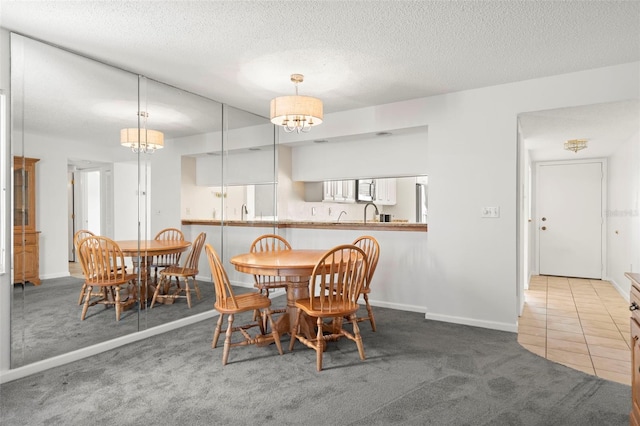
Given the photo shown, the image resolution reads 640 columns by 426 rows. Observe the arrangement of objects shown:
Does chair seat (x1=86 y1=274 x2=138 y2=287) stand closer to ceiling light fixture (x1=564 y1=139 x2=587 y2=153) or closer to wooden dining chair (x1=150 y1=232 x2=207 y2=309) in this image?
wooden dining chair (x1=150 y1=232 x2=207 y2=309)

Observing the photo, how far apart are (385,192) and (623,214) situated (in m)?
3.44

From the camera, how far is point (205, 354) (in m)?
2.91

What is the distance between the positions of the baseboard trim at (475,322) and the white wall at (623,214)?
7.04 feet

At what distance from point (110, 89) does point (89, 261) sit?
1.40 m

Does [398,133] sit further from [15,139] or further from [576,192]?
[576,192]

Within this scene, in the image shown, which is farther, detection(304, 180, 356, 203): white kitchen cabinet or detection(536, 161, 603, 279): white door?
detection(536, 161, 603, 279): white door

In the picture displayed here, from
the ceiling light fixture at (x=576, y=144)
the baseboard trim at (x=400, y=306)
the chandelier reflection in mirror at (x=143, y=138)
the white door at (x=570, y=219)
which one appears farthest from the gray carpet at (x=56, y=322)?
the white door at (x=570, y=219)

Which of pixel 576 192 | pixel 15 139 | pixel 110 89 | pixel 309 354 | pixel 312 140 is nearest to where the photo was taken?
pixel 15 139

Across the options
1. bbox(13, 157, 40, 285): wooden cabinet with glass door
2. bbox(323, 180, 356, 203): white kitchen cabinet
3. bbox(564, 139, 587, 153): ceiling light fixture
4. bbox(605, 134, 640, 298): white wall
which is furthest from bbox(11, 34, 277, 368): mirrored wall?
bbox(605, 134, 640, 298): white wall

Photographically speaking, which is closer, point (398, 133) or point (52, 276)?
point (52, 276)

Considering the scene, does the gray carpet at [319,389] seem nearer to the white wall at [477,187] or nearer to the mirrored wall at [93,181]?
the mirrored wall at [93,181]

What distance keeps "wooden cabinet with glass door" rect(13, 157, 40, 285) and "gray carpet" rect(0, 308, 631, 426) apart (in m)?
0.71

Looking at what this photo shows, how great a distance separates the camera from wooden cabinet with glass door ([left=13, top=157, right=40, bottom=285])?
2.53 metres

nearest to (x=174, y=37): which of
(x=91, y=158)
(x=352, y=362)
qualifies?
(x=91, y=158)
